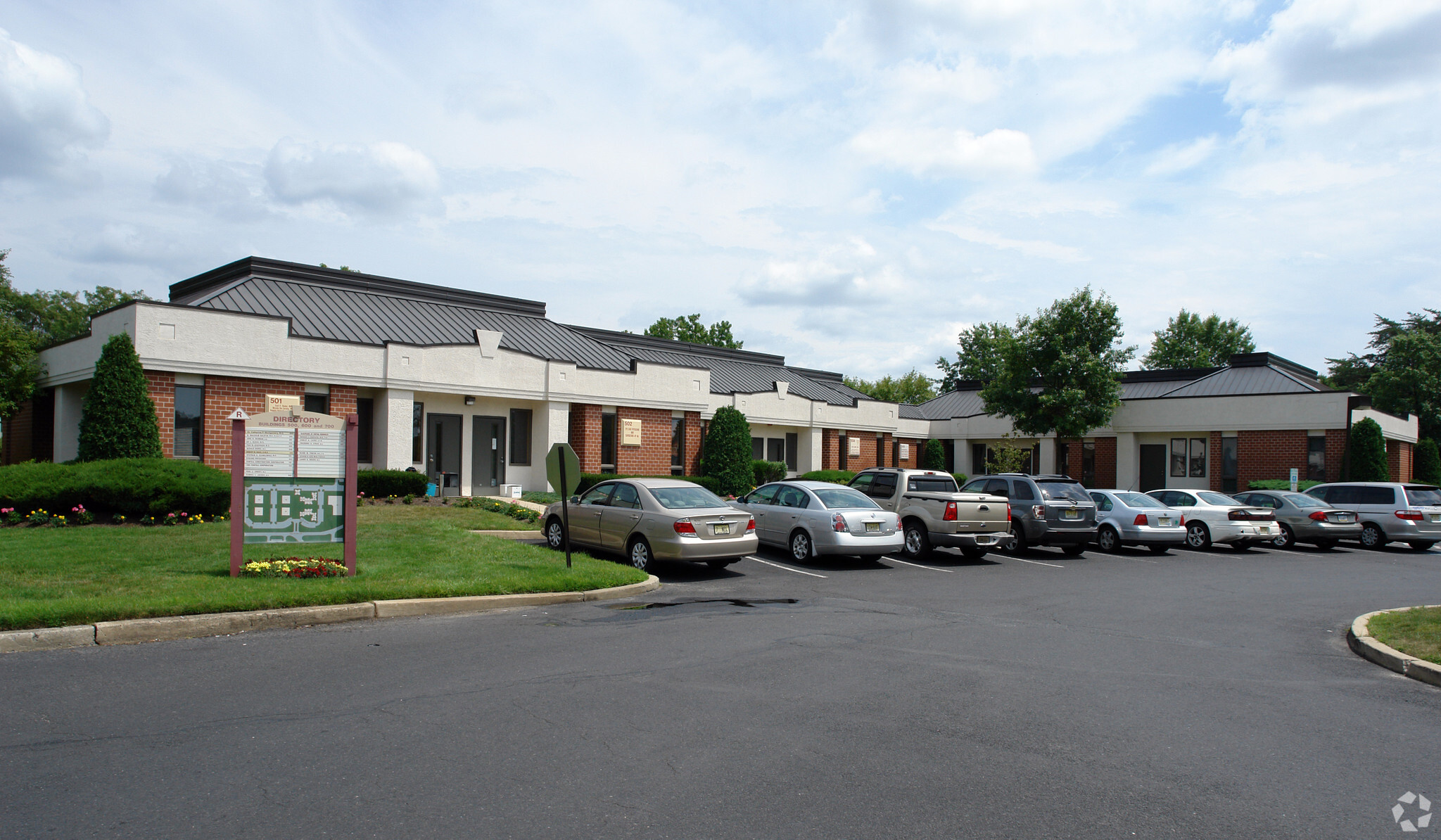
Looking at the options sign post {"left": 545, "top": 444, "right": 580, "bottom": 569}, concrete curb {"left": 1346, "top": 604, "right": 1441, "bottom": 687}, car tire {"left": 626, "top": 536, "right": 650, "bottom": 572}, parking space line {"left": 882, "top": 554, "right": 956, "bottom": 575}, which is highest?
sign post {"left": 545, "top": 444, "right": 580, "bottom": 569}

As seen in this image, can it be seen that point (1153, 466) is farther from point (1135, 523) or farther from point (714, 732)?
point (714, 732)

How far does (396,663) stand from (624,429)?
68.2 feet

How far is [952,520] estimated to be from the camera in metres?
16.4

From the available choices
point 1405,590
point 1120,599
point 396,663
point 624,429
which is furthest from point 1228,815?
point 624,429

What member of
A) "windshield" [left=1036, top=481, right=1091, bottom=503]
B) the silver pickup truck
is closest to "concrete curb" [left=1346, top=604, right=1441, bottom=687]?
the silver pickup truck

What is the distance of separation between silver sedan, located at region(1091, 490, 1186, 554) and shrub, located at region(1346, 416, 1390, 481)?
55.2ft

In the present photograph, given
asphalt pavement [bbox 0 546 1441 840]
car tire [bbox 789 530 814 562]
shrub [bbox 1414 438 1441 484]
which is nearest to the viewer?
asphalt pavement [bbox 0 546 1441 840]

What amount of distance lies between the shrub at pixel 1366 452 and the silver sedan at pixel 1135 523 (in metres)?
16.8

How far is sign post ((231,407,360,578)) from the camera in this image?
10766 millimetres

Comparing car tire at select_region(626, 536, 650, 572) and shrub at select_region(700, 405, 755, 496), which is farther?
shrub at select_region(700, 405, 755, 496)

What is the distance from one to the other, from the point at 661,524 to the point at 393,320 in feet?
52.4

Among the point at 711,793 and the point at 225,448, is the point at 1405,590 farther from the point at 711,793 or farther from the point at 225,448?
the point at 225,448

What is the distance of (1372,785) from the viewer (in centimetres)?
493

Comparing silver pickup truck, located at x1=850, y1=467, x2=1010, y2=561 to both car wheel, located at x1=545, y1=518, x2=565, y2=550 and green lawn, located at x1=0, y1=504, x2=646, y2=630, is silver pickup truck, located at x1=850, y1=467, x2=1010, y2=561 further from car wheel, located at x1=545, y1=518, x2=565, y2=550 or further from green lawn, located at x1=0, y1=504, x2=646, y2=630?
green lawn, located at x1=0, y1=504, x2=646, y2=630
